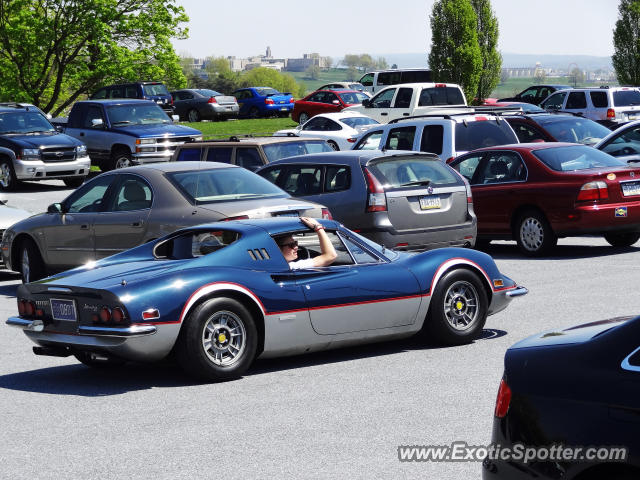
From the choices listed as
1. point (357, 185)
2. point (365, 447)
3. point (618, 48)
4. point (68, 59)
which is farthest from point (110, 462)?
point (618, 48)

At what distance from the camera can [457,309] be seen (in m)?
9.52

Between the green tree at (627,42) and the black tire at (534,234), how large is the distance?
31421 millimetres

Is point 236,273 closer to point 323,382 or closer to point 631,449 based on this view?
point 323,382

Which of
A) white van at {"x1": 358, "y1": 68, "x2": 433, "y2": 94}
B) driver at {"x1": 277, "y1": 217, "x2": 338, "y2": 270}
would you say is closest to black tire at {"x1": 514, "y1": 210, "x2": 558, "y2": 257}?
driver at {"x1": 277, "y1": 217, "x2": 338, "y2": 270}

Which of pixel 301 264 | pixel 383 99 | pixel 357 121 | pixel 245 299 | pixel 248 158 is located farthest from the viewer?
pixel 383 99

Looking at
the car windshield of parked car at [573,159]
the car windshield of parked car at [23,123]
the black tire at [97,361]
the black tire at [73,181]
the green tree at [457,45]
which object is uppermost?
the green tree at [457,45]

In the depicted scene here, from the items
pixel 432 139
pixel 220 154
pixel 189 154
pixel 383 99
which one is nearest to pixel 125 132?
pixel 383 99

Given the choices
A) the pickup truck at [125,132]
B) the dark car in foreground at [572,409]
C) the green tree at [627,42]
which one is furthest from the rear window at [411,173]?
the green tree at [627,42]

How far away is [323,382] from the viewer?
8359mm

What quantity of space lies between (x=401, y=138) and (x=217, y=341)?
12.0 metres

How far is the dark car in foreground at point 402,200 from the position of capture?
13805mm

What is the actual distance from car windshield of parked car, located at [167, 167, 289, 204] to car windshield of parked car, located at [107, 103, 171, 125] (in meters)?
15.8

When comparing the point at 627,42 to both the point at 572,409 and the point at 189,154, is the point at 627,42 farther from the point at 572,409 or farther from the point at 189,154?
the point at 572,409

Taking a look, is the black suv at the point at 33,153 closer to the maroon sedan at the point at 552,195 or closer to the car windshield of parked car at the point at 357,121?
the car windshield of parked car at the point at 357,121
